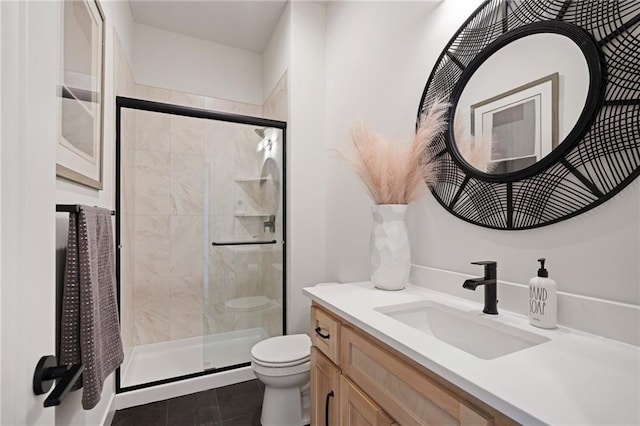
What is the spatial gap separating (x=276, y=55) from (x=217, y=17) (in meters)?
0.56

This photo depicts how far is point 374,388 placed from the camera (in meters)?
0.95

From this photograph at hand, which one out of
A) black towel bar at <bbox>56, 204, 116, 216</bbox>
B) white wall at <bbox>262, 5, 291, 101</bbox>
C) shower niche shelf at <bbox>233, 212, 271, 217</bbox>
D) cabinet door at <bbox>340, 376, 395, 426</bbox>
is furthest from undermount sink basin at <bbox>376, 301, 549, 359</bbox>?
white wall at <bbox>262, 5, 291, 101</bbox>

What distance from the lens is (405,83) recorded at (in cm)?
159

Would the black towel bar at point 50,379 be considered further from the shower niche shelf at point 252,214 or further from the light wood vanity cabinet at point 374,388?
the shower niche shelf at point 252,214

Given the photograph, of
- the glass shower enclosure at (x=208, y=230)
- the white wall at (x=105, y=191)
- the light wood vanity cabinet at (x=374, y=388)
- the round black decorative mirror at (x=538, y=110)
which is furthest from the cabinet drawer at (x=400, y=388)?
the glass shower enclosure at (x=208, y=230)

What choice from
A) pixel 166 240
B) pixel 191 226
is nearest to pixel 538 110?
pixel 191 226

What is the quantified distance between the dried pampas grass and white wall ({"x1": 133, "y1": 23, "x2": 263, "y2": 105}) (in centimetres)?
215

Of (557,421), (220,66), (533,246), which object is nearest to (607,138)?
(533,246)

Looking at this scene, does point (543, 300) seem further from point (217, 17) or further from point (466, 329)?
point (217, 17)

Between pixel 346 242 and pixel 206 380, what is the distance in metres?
1.38

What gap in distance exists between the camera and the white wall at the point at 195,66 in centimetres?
277

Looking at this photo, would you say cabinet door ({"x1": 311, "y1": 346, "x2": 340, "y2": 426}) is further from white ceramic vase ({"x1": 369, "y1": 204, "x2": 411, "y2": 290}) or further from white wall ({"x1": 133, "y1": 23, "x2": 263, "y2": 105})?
white wall ({"x1": 133, "y1": 23, "x2": 263, "y2": 105})

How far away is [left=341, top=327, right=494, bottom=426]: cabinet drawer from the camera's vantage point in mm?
677

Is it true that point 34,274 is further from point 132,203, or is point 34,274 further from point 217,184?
point 132,203
